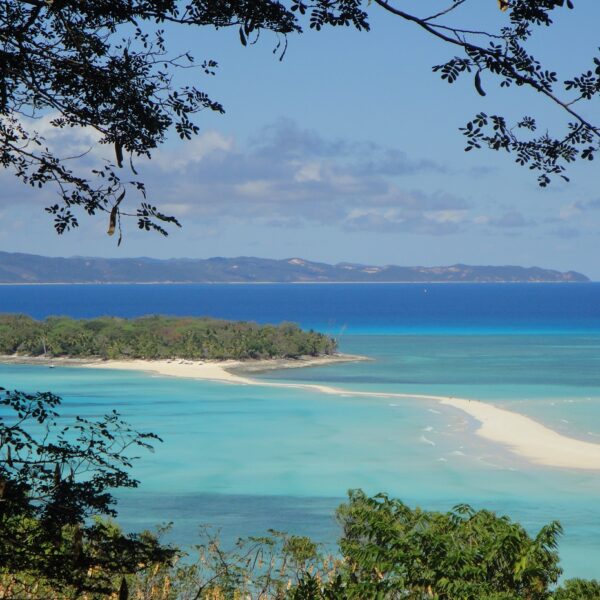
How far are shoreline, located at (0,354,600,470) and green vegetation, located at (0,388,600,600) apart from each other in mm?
20643

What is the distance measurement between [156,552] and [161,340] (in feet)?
205

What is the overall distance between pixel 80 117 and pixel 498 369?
54.2m

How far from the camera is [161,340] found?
6831cm

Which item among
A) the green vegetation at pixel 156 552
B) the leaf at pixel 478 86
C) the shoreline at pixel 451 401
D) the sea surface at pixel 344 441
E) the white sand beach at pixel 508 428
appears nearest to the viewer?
the leaf at pixel 478 86

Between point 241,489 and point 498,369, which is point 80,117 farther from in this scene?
point 498,369

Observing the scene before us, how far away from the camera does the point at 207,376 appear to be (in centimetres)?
5825

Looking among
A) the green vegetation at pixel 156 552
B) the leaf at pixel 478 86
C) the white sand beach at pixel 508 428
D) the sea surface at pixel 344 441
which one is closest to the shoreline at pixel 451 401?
the white sand beach at pixel 508 428

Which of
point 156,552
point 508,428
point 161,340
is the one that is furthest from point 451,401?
point 156,552

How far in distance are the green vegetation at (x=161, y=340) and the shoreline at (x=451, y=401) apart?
119cm

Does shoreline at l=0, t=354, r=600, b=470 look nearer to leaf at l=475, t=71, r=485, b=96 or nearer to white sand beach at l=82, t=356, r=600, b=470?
white sand beach at l=82, t=356, r=600, b=470

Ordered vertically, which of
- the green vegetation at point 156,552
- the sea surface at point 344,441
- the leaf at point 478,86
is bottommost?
the sea surface at point 344,441

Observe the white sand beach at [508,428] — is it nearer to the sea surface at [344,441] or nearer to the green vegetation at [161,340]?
the sea surface at [344,441]

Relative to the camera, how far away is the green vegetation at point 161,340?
66.4m

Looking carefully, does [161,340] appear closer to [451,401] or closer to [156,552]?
[451,401]
